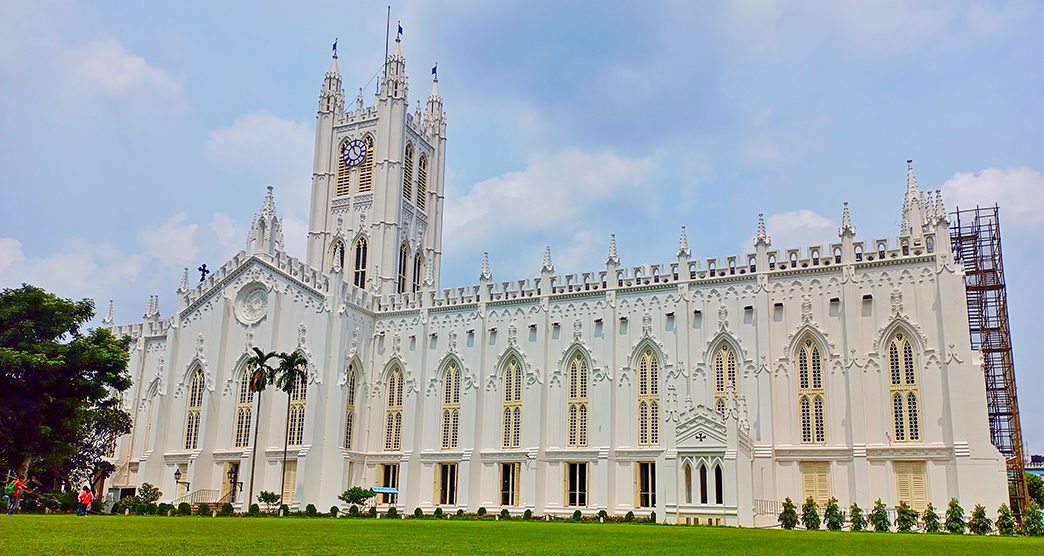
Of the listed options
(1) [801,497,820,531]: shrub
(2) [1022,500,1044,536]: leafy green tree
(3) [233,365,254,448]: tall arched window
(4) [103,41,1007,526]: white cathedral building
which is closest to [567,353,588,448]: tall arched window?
(4) [103,41,1007,526]: white cathedral building

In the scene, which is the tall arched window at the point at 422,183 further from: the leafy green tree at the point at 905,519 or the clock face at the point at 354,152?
the leafy green tree at the point at 905,519

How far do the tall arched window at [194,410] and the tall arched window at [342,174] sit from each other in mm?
20937

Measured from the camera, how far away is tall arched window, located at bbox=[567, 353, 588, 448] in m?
56.2

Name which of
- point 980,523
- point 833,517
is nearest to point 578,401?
point 833,517

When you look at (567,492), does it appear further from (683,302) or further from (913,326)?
(913,326)

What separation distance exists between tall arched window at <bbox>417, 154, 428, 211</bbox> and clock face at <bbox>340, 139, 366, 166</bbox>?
17.9ft

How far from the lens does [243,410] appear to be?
6456cm

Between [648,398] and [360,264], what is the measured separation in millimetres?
32231

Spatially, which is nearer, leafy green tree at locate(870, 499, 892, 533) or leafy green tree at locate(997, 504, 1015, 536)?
leafy green tree at locate(997, 504, 1015, 536)

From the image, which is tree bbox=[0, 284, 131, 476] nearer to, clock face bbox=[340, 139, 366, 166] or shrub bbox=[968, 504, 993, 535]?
clock face bbox=[340, 139, 366, 166]

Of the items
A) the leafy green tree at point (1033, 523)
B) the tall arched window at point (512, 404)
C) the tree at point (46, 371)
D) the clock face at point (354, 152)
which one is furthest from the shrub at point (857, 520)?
the clock face at point (354, 152)

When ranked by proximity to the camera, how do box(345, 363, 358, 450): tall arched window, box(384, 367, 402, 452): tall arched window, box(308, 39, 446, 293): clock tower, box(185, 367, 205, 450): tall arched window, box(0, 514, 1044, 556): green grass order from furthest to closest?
box(308, 39, 446, 293): clock tower, box(185, 367, 205, 450): tall arched window, box(384, 367, 402, 452): tall arched window, box(345, 363, 358, 450): tall arched window, box(0, 514, 1044, 556): green grass

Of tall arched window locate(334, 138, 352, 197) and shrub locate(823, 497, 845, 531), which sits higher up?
tall arched window locate(334, 138, 352, 197)

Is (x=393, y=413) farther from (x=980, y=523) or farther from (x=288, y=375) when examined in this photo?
(x=980, y=523)
